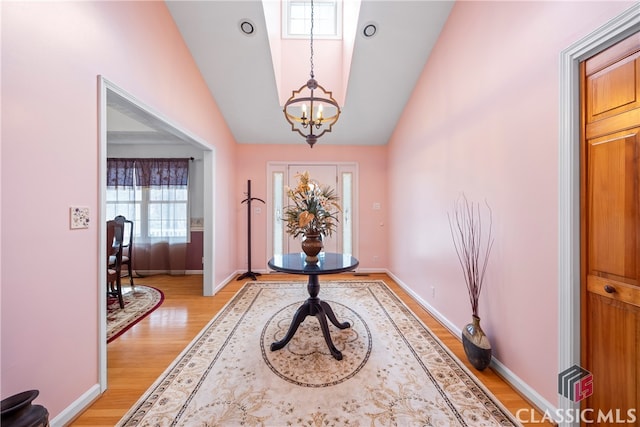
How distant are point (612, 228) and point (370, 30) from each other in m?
2.90

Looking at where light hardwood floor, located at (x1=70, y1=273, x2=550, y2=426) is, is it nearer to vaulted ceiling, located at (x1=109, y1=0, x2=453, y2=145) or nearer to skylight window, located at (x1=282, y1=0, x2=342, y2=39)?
vaulted ceiling, located at (x1=109, y1=0, x2=453, y2=145)

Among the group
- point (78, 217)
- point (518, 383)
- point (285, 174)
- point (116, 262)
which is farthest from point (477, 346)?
point (116, 262)

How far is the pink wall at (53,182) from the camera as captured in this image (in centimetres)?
118

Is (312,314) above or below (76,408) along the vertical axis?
above

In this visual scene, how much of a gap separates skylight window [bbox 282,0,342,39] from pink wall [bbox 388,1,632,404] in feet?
5.33

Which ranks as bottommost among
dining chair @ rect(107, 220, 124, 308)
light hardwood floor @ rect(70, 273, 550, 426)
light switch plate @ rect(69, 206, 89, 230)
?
light hardwood floor @ rect(70, 273, 550, 426)

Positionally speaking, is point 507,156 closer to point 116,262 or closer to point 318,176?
point 318,176

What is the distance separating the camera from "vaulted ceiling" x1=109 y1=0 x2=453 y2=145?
8.52 feet

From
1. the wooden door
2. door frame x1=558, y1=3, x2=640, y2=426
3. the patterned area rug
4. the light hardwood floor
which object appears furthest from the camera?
the patterned area rug

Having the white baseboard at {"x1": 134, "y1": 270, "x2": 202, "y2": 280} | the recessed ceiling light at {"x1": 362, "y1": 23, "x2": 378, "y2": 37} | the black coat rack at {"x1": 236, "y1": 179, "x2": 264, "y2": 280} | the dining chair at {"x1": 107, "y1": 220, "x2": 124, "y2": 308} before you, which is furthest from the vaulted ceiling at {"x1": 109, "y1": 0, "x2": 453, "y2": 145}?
the white baseboard at {"x1": 134, "y1": 270, "x2": 202, "y2": 280}

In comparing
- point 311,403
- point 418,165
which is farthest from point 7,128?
point 418,165

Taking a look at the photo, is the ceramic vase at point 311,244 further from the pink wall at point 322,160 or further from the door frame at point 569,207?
the pink wall at point 322,160

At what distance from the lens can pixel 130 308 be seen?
10.1 ft

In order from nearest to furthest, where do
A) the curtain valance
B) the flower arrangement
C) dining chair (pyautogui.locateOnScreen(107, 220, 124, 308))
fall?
the flower arrangement < dining chair (pyautogui.locateOnScreen(107, 220, 124, 308)) < the curtain valance
